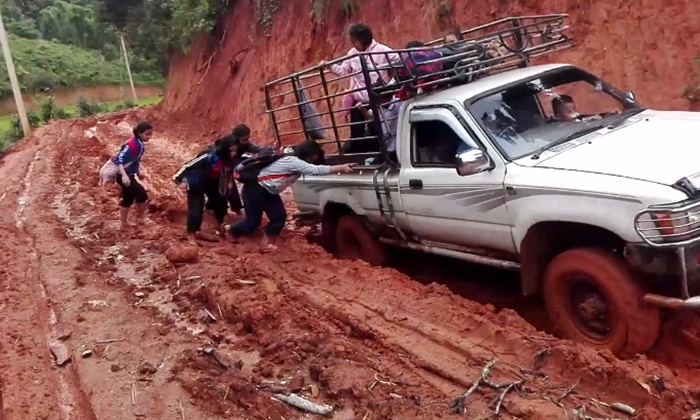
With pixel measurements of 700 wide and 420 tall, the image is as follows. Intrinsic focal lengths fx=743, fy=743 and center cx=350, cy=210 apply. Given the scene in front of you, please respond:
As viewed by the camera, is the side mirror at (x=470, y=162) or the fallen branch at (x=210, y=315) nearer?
the side mirror at (x=470, y=162)

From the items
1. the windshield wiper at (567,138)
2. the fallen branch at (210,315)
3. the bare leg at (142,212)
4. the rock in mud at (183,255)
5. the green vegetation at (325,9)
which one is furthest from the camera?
the green vegetation at (325,9)

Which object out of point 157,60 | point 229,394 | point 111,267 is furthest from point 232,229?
point 157,60

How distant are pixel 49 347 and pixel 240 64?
17178 mm

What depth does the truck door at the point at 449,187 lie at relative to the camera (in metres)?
5.79

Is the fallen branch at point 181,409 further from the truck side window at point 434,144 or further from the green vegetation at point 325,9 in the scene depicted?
the green vegetation at point 325,9

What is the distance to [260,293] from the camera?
6789 mm

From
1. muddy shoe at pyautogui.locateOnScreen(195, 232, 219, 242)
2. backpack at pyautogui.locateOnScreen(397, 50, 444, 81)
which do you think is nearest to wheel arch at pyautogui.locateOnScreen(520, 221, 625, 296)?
backpack at pyautogui.locateOnScreen(397, 50, 444, 81)

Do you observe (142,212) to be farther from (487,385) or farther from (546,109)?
(487,385)

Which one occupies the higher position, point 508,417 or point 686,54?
point 686,54

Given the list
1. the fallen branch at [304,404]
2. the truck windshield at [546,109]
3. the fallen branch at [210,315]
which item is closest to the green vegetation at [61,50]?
the fallen branch at [210,315]

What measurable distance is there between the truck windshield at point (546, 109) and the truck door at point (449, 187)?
196 mm

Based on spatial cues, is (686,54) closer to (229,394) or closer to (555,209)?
(555,209)

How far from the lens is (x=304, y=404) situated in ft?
15.6

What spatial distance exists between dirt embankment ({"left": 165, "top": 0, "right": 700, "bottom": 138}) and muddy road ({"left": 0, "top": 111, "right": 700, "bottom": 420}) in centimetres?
407
